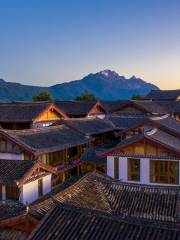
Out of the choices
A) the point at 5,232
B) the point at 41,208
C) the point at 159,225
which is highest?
the point at 159,225

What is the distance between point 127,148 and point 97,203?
8.66m

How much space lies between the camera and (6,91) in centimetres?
18650

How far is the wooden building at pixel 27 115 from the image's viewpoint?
130ft

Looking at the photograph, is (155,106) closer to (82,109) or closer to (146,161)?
(82,109)

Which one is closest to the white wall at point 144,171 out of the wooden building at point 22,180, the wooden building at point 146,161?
the wooden building at point 146,161

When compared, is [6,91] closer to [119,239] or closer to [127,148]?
[127,148]

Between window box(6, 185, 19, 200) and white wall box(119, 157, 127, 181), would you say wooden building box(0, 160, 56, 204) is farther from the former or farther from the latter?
white wall box(119, 157, 127, 181)

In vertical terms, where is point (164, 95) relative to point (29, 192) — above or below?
above

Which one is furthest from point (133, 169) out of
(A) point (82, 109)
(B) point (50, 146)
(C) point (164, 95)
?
(C) point (164, 95)

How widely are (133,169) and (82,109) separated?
27279 mm

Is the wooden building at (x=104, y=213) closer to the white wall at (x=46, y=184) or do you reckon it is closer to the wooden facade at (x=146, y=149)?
the white wall at (x=46, y=184)

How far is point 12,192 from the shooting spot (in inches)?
855

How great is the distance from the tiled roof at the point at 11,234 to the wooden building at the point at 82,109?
33975 millimetres

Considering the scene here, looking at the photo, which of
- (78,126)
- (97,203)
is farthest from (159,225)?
(78,126)
